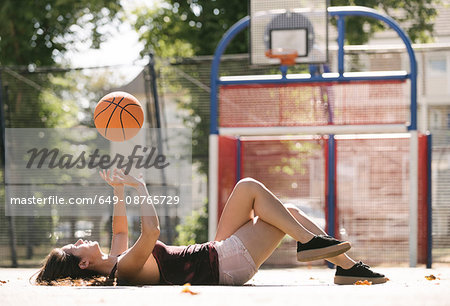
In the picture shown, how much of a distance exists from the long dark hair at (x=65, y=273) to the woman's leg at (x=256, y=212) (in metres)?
0.90

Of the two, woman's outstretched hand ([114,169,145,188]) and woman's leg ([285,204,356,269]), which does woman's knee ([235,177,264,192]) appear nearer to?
woman's leg ([285,204,356,269])

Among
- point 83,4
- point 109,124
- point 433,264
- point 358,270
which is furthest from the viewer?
point 83,4

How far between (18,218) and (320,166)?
4452 millimetres

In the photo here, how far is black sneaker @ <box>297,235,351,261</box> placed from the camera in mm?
4773

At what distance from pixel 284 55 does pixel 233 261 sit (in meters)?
4.30

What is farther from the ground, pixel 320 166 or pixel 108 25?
pixel 108 25

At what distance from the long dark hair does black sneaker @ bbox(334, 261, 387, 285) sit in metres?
1.55

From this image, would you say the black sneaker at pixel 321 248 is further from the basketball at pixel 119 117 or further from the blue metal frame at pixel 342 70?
the blue metal frame at pixel 342 70

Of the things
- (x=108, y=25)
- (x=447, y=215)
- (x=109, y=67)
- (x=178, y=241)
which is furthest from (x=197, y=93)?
(x=108, y=25)

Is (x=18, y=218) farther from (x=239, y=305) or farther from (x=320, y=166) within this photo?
(x=239, y=305)

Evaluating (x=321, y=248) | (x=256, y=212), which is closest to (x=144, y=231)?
(x=256, y=212)

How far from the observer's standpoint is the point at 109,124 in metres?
6.79

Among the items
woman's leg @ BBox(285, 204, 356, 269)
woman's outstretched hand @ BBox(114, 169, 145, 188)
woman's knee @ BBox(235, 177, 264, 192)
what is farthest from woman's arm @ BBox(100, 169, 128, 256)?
woman's leg @ BBox(285, 204, 356, 269)

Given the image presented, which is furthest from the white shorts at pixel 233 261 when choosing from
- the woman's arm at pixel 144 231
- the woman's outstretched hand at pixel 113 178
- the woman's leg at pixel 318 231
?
the woman's outstretched hand at pixel 113 178
